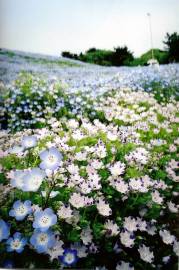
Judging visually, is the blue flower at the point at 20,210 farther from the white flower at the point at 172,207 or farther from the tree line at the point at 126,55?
the tree line at the point at 126,55

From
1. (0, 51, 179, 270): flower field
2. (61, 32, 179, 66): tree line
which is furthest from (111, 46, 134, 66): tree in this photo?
(0, 51, 179, 270): flower field

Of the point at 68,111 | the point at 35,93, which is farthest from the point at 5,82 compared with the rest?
the point at 68,111

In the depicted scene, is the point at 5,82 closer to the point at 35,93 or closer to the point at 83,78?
the point at 35,93

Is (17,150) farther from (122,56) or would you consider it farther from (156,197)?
(122,56)

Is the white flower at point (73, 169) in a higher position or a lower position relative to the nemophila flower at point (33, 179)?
lower

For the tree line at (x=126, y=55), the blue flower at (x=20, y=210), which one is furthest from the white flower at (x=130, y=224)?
the tree line at (x=126, y=55)
